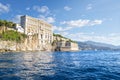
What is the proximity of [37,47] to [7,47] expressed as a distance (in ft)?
168

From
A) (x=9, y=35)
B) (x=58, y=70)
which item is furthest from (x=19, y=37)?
(x=58, y=70)

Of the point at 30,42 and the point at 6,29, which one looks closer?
the point at 6,29

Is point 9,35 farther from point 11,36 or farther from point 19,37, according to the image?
point 19,37

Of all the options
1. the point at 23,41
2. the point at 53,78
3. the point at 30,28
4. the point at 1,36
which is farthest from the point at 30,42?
the point at 53,78

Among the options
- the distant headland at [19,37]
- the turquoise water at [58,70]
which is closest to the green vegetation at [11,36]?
the distant headland at [19,37]

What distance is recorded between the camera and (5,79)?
799 inches

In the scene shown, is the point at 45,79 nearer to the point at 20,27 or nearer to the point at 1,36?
the point at 1,36

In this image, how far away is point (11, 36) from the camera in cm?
14362

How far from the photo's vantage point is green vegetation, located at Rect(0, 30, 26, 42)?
13735cm

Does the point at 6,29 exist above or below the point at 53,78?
above

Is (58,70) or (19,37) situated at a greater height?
(19,37)

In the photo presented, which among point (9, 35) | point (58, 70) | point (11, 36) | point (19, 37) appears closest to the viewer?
point (58, 70)

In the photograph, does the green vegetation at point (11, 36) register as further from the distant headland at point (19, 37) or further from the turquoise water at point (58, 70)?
the turquoise water at point (58, 70)

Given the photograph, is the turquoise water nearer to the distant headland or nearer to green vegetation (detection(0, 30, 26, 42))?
the distant headland
